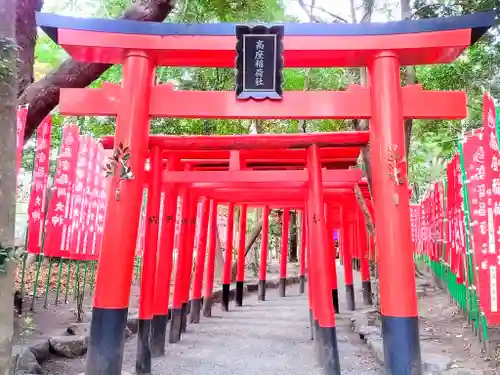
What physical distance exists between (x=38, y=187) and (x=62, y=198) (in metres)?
0.65

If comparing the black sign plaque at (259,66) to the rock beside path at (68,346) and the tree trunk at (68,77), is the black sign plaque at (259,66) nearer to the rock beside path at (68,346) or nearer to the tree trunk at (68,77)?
the tree trunk at (68,77)

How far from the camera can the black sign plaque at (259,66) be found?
5.43 m

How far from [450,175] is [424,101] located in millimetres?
3541

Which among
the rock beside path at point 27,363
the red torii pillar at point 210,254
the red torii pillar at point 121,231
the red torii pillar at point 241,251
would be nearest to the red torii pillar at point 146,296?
the rock beside path at point 27,363

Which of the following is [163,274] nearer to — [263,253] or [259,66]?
[259,66]

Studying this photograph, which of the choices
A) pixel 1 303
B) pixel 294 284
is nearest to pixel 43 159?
pixel 1 303

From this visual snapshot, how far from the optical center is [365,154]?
858 centimetres

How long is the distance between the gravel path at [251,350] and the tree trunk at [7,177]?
181 inches

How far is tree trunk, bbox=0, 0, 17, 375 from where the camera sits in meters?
2.59

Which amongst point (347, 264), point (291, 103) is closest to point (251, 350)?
point (291, 103)

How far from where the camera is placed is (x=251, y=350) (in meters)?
8.59

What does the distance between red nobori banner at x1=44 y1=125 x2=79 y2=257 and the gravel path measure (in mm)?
2332

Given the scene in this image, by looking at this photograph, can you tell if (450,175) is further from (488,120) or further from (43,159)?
(43,159)

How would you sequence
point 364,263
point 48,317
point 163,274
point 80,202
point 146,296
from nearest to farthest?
point 146,296
point 163,274
point 80,202
point 48,317
point 364,263
